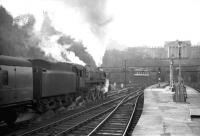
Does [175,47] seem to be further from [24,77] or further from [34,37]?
[24,77]

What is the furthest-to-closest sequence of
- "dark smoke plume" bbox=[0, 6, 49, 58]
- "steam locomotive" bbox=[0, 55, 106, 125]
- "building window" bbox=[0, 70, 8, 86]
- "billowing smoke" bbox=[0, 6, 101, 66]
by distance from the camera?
"dark smoke plume" bbox=[0, 6, 49, 58] → "billowing smoke" bbox=[0, 6, 101, 66] → "steam locomotive" bbox=[0, 55, 106, 125] → "building window" bbox=[0, 70, 8, 86]

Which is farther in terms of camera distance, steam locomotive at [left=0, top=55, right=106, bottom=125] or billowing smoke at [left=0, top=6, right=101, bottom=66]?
billowing smoke at [left=0, top=6, right=101, bottom=66]

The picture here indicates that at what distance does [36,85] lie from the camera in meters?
12.1

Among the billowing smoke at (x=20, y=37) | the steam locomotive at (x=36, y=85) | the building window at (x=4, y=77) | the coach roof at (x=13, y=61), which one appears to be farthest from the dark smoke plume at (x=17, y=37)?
the building window at (x=4, y=77)

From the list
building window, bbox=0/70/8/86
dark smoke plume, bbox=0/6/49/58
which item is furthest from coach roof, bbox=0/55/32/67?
dark smoke plume, bbox=0/6/49/58

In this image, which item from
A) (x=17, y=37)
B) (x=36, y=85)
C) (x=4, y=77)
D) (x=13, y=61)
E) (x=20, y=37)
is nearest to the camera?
(x=4, y=77)

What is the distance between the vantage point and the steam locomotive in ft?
31.3

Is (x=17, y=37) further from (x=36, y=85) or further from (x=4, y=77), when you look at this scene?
(x=4, y=77)

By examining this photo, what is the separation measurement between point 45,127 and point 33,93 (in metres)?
1.87

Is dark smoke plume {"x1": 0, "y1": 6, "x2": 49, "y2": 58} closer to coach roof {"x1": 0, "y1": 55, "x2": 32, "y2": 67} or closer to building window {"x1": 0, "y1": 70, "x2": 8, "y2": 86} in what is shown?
coach roof {"x1": 0, "y1": 55, "x2": 32, "y2": 67}

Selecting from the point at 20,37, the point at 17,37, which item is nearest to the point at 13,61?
the point at 17,37

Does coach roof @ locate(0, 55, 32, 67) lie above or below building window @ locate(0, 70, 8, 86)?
above

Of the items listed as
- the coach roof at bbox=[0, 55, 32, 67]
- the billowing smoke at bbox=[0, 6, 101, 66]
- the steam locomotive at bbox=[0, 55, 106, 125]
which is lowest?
the steam locomotive at bbox=[0, 55, 106, 125]

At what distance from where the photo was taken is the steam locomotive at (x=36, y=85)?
9.54 m
